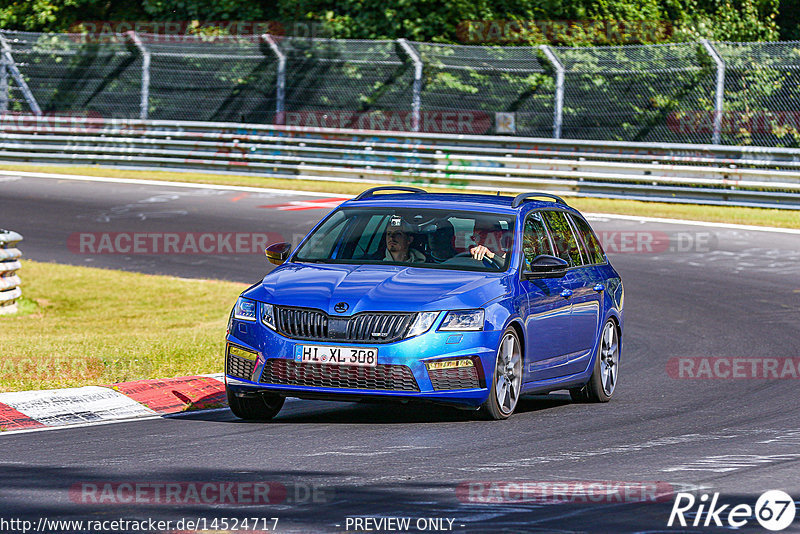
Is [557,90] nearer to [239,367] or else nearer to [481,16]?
[481,16]

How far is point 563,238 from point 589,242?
591 millimetres

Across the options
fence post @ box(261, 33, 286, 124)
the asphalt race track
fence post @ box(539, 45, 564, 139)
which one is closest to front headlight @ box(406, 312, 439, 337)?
the asphalt race track

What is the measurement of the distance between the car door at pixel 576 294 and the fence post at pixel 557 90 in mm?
16204

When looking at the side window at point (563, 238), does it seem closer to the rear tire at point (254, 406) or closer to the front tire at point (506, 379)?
the front tire at point (506, 379)

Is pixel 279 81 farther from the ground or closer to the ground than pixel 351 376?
closer to the ground

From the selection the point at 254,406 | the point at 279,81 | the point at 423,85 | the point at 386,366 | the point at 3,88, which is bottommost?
the point at 3,88

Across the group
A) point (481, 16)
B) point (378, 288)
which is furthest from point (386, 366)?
point (481, 16)

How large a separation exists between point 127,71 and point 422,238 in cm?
2393

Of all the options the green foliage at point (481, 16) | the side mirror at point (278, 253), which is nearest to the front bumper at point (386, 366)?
the side mirror at point (278, 253)

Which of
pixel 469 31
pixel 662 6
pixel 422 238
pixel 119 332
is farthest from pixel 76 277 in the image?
pixel 662 6

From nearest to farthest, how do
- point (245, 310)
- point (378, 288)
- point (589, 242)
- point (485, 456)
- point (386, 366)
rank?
point (485, 456) < point (386, 366) < point (378, 288) < point (245, 310) < point (589, 242)

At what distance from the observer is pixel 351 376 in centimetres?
882

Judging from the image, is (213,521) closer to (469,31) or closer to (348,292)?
(348,292)

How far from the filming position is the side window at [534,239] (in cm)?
1019
